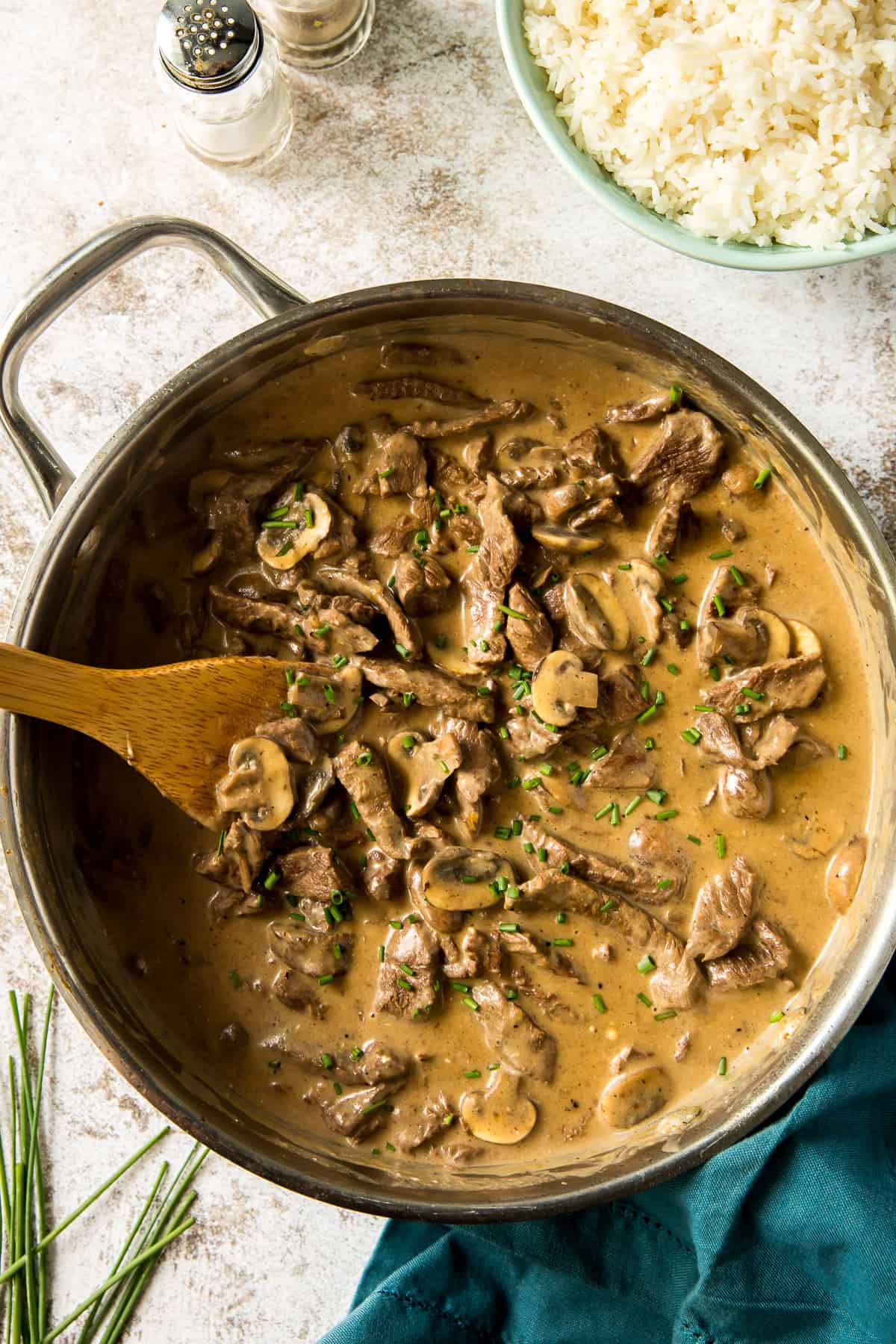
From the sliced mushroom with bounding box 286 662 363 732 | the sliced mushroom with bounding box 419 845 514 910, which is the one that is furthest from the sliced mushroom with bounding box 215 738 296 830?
the sliced mushroom with bounding box 419 845 514 910

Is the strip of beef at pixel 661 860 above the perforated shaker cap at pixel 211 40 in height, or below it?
below

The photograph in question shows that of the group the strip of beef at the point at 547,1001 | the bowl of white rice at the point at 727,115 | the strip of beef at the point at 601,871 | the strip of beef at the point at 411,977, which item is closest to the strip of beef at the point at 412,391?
the bowl of white rice at the point at 727,115

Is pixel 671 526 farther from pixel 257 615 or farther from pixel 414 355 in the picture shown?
pixel 257 615

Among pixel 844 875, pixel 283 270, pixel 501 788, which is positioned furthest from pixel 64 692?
pixel 844 875

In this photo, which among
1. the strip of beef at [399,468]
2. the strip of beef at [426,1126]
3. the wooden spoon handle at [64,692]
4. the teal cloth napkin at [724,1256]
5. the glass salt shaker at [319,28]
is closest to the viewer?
the wooden spoon handle at [64,692]

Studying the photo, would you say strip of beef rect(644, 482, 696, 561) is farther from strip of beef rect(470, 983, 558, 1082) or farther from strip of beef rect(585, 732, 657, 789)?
strip of beef rect(470, 983, 558, 1082)

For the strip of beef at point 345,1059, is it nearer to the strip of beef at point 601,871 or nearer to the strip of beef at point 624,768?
the strip of beef at point 601,871
